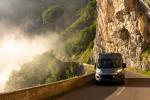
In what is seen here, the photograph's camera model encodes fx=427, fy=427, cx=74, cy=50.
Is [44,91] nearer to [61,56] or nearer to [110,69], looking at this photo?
[110,69]

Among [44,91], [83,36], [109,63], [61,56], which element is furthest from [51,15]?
[44,91]

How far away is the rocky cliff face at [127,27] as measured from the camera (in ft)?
207

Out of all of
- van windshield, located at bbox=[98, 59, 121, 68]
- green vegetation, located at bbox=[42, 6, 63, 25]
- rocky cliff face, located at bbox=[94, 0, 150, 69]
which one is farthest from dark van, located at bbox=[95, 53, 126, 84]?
green vegetation, located at bbox=[42, 6, 63, 25]

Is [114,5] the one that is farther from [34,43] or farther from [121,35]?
[34,43]

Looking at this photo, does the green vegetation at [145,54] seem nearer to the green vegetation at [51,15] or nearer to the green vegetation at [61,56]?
the green vegetation at [61,56]

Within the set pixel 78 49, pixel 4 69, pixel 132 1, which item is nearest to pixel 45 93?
pixel 132 1

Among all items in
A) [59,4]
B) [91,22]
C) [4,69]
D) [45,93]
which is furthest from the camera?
[59,4]

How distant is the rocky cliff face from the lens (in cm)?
6309

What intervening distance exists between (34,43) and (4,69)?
27.3 m

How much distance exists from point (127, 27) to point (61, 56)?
65824mm

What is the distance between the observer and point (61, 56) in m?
134

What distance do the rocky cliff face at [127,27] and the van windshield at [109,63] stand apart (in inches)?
1072

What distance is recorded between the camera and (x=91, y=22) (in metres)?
146

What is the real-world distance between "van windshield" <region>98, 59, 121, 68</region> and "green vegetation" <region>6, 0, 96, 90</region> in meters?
47.2
